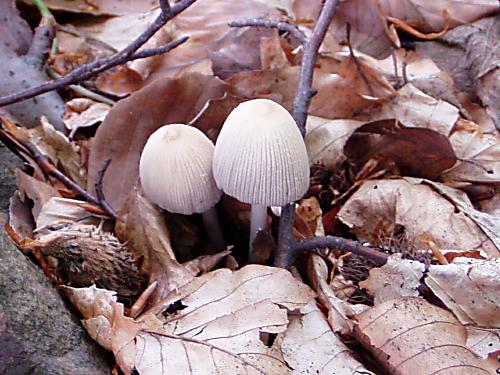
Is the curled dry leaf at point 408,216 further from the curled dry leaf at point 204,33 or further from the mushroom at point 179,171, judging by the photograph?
the curled dry leaf at point 204,33

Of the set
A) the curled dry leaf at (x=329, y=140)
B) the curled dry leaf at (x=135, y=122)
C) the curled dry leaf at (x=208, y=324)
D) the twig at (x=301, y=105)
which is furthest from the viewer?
the curled dry leaf at (x=329, y=140)

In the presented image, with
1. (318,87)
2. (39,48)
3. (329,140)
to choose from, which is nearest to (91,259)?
(329,140)

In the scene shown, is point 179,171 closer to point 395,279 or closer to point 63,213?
point 63,213

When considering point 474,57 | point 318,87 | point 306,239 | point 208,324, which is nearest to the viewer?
point 208,324

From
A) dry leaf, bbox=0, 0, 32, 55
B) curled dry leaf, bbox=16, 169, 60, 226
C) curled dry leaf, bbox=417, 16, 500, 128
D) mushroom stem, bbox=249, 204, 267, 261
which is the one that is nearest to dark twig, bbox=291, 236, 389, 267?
mushroom stem, bbox=249, 204, 267, 261

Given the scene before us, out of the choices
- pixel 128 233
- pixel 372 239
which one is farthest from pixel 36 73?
pixel 372 239

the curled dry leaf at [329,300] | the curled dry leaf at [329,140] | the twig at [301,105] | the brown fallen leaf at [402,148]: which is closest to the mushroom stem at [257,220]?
the twig at [301,105]

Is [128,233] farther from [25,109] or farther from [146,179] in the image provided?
[25,109]
